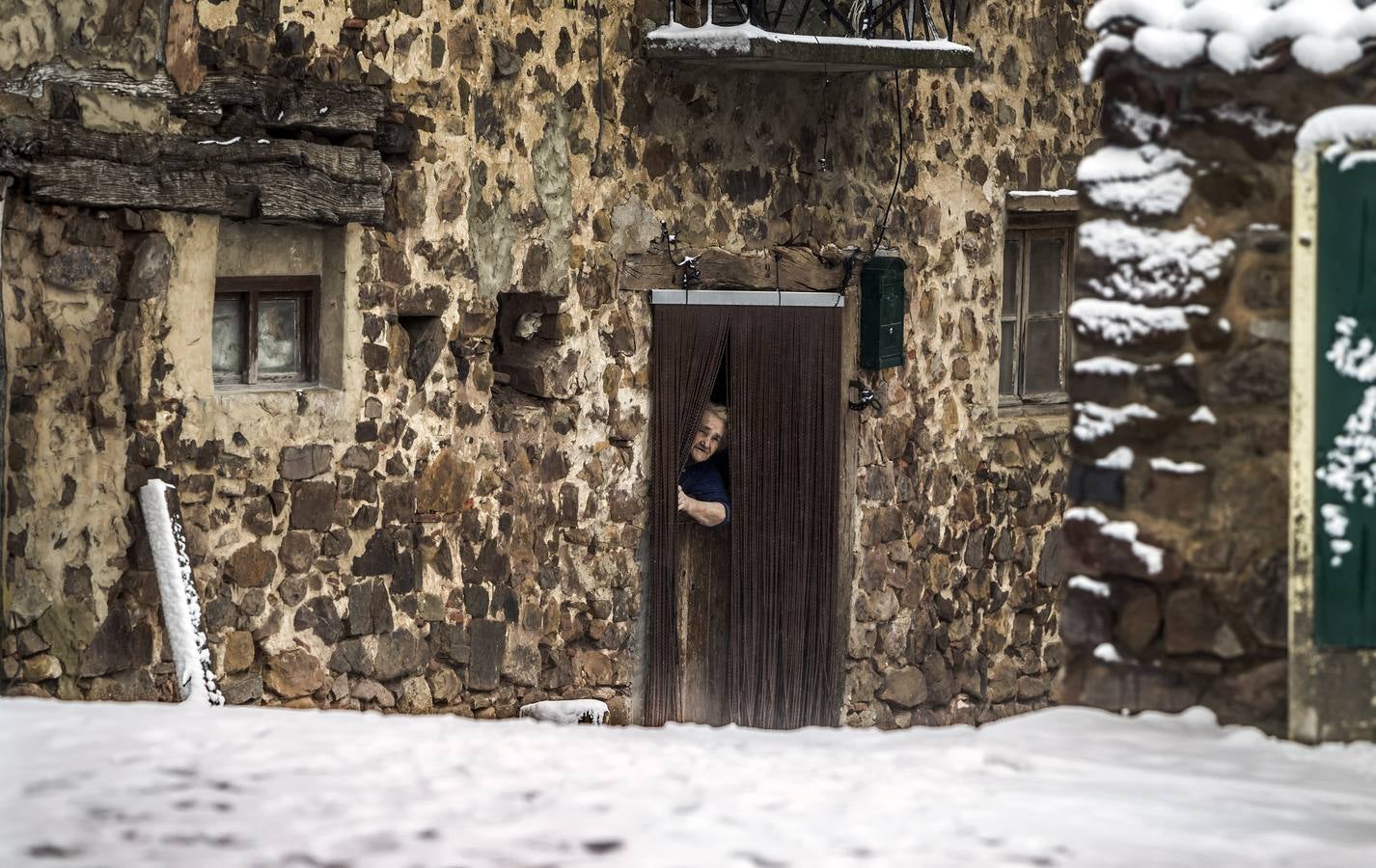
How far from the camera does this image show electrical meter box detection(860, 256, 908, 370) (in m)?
9.02

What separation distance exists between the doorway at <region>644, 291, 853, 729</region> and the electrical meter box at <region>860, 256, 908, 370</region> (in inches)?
4.9

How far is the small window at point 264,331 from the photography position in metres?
7.05

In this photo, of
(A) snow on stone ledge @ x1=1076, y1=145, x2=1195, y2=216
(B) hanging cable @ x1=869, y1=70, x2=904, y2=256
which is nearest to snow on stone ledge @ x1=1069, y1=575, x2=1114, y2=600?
(A) snow on stone ledge @ x1=1076, y1=145, x2=1195, y2=216

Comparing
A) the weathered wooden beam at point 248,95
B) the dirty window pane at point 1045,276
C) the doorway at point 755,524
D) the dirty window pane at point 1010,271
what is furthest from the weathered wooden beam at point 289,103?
the dirty window pane at point 1045,276

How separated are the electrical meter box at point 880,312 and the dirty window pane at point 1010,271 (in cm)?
117

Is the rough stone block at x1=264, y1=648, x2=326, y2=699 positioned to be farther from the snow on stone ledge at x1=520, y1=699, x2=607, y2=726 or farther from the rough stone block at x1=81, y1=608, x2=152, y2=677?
the snow on stone ledge at x1=520, y1=699, x2=607, y2=726

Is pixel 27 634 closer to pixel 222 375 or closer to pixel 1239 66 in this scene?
pixel 222 375

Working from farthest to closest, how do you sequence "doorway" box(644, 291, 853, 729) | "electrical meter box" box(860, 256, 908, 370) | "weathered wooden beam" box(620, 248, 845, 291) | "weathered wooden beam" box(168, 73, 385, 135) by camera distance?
"electrical meter box" box(860, 256, 908, 370)
"doorway" box(644, 291, 853, 729)
"weathered wooden beam" box(620, 248, 845, 291)
"weathered wooden beam" box(168, 73, 385, 135)

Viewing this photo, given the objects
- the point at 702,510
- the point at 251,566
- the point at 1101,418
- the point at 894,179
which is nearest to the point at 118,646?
the point at 251,566

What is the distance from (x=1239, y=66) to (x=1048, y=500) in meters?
5.56

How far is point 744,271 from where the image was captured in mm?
8648

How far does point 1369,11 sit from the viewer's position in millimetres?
4668

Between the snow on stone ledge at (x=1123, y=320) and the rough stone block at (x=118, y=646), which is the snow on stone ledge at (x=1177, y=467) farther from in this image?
the rough stone block at (x=118, y=646)

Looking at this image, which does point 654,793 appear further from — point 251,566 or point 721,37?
point 721,37
